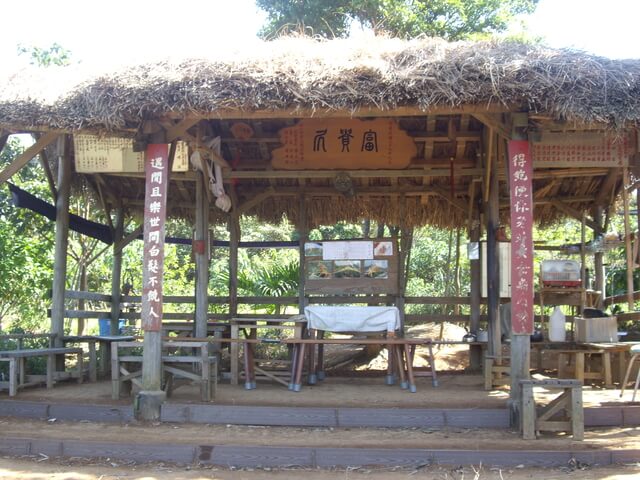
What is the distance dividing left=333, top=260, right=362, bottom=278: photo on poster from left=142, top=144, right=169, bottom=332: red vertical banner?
3.63 m

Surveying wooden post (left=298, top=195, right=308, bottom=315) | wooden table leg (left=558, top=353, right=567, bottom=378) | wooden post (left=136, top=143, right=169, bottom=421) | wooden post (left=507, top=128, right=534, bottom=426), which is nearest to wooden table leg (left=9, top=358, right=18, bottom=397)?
wooden post (left=136, top=143, right=169, bottom=421)

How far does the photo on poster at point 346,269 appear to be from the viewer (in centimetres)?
959

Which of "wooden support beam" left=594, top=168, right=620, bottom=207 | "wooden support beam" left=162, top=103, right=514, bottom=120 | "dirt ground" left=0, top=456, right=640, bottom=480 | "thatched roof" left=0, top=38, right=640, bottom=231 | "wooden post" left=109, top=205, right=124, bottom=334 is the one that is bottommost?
"dirt ground" left=0, top=456, right=640, bottom=480

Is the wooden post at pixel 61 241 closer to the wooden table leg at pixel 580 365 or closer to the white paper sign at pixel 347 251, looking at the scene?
the white paper sign at pixel 347 251

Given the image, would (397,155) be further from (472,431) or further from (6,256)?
(6,256)

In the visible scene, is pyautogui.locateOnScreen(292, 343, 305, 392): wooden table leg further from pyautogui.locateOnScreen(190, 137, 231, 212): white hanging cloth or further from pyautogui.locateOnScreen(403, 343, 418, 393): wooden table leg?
pyautogui.locateOnScreen(190, 137, 231, 212): white hanging cloth

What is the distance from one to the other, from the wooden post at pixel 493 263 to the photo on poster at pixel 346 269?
78.6 inches

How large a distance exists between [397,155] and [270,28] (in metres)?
7.80

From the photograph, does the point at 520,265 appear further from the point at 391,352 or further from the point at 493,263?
the point at 391,352

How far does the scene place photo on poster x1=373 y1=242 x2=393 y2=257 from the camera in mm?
9516

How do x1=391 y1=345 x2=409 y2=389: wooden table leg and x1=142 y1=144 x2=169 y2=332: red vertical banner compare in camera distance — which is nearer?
x1=142 y1=144 x2=169 y2=332: red vertical banner

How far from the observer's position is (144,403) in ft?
20.4

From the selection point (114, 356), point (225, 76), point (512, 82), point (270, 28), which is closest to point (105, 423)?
point (114, 356)

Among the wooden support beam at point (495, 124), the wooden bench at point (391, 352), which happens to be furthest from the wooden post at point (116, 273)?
the wooden support beam at point (495, 124)
